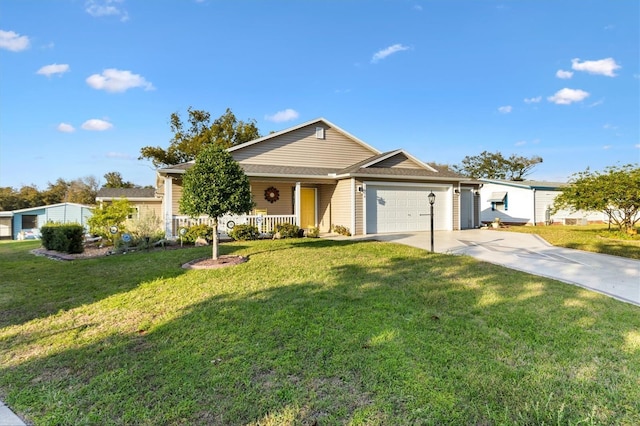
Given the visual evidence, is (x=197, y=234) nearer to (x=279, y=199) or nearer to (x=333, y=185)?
(x=279, y=199)

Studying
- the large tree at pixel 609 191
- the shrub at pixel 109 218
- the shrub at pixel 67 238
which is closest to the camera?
the shrub at pixel 67 238

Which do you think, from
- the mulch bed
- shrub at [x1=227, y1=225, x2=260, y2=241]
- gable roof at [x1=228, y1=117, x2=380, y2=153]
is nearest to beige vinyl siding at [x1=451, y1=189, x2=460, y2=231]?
gable roof at [x1=228, y1=117, x2=380, y2=153]

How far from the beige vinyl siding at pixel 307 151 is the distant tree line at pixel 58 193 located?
109 feet

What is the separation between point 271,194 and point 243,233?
4.07 m

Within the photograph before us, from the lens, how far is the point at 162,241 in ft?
34.8

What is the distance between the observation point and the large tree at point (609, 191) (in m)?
11.3

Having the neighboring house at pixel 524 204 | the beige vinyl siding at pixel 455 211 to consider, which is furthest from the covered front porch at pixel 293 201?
the neighboring house at pixel 524 204

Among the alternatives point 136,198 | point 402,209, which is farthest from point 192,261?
point 136,198

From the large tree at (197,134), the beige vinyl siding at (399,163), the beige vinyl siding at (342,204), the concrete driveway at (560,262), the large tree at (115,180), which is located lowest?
the concrete driveway at (560,262)

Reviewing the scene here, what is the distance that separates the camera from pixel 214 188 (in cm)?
750

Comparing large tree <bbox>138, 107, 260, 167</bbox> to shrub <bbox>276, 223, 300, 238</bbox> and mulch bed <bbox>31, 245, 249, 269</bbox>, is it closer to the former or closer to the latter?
shrub <bbox>276, 223, 300, 238</bbox>

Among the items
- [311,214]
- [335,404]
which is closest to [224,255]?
[335,404]

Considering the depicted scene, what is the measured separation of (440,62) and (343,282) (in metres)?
14.4

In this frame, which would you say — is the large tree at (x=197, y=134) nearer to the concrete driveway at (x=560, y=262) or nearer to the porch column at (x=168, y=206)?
the porch column at (x=168, y=206)
